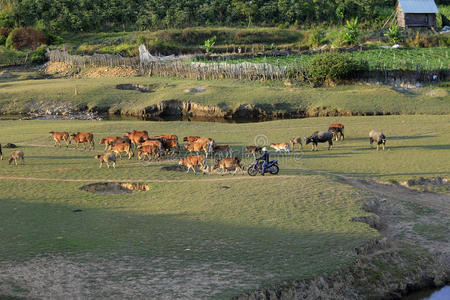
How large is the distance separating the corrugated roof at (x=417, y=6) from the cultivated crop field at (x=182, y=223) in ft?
141

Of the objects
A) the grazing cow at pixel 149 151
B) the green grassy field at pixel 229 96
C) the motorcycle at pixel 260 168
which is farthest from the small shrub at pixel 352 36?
the motorcycle at pixel 260 168

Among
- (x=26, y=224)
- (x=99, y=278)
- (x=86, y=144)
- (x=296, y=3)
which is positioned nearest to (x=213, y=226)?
(x=99, y=278)

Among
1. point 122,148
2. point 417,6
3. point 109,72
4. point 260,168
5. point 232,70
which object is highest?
point 417,6

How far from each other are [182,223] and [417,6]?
5880 centimetres

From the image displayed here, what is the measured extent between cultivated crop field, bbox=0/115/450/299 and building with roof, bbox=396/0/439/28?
43.3 m

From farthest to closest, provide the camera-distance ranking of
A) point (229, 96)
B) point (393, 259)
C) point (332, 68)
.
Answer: point (332, 68) < point (229, 96) < point (393, 259)

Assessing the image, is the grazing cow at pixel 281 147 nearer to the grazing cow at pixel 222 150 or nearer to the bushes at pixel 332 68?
the grazing cow at pixel 222 150

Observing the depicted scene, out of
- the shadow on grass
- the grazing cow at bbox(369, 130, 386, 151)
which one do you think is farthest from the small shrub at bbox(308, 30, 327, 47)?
the shadow on grass

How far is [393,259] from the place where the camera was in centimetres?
1366

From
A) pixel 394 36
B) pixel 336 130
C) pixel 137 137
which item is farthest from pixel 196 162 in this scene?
pixel 394 36

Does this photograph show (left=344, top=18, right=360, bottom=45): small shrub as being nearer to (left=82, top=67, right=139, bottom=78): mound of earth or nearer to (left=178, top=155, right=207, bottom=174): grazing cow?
(left=82, top=67, right=139, bottom=78): mound of earth

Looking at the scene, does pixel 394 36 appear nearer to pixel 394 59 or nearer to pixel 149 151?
pixel 394 59

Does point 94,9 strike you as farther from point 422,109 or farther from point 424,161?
point 424,161

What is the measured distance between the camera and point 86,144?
27594mm
